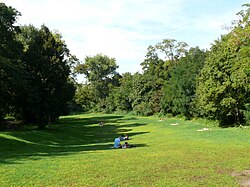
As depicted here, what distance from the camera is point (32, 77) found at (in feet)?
115

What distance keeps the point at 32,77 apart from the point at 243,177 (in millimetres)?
28360

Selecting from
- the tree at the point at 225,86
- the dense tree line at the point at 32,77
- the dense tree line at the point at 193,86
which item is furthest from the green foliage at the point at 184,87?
the dense tree line at the point at 32,77

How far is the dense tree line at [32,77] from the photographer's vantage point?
32969 millimetres

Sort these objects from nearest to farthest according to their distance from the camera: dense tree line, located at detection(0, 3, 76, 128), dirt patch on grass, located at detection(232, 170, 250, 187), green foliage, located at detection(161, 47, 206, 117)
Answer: dirt patch on grass, located at detection(232, 170, 250, 187) → dense tree line, located at detection(0, 3, 76, 128) → green foliage, located at detection(161, 47, 206, 117)

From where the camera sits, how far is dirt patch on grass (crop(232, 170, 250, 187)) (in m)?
10.5

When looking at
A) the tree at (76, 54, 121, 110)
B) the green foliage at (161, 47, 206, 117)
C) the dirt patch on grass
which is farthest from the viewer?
the tree at (76, 54, 121, 110)

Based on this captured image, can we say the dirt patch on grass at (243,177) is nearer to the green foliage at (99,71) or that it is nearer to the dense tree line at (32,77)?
the dense tree line at (32,77)

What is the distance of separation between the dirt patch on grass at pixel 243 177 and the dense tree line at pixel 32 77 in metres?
24.4

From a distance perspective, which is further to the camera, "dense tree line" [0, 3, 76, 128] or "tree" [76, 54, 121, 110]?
"tree" [76, 54, 121, 110]

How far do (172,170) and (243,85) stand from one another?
69.7 ft

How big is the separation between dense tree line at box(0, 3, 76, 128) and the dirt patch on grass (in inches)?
962

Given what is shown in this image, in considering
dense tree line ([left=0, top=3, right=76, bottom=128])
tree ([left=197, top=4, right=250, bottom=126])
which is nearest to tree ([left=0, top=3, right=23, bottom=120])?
dense tree line ([left=0, top=3, right=76, bottom=128])

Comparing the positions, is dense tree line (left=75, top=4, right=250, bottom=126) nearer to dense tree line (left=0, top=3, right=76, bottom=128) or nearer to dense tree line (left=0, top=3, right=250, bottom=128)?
dense tree line (left=0, top=3, right=250, bottom=128)

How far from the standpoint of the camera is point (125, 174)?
39.3ft
